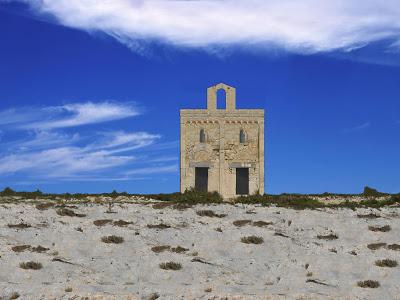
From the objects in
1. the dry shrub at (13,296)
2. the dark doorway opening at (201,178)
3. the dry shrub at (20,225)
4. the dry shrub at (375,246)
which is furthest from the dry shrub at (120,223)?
the dark doorway opening at (201,178)

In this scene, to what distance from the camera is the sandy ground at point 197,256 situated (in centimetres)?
1833

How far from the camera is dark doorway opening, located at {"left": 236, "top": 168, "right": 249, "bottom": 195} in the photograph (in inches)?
2289

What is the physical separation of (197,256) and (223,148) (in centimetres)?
3612

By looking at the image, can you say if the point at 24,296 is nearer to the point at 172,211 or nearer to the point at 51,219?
the point at 51,219

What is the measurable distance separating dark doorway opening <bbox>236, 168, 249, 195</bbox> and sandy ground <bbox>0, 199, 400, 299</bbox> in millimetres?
27212

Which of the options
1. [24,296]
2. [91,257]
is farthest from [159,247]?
[24,296]

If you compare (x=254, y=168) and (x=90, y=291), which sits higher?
(x=254, y=168)

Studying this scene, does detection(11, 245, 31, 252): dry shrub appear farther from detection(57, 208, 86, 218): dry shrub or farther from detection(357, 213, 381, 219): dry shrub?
detection(357, 213, 381, 219): dry shrub

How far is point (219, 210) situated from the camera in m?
30.5

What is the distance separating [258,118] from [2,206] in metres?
32.4

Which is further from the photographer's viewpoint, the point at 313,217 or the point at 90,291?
the point at 313,217

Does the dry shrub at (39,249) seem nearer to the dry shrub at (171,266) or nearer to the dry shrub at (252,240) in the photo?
the dry shrub at (171,266)

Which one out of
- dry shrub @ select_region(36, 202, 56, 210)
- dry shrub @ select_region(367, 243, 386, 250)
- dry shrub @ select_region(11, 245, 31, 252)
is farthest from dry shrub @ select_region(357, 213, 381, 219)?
dry shrub @ select_region(11, 245, 31, 252)

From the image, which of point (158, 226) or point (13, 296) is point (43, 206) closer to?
point (158, 226)
